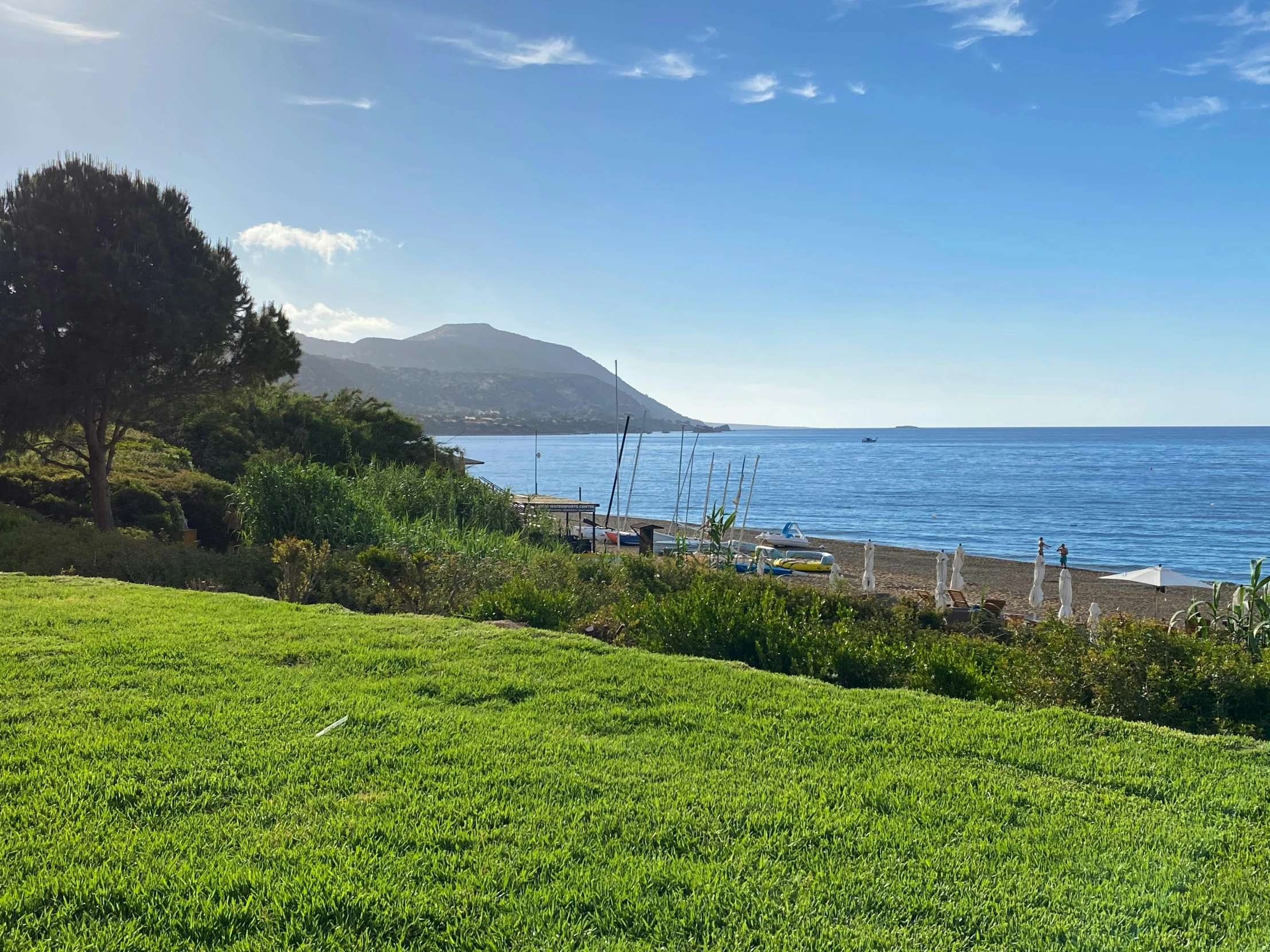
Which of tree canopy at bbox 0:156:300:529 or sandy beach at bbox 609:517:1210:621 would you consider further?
sandy beach at bbox 609:517:1210:621

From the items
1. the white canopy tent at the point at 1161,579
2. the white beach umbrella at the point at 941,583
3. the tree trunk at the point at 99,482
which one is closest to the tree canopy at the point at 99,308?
the tree trunk at the point at 99,482

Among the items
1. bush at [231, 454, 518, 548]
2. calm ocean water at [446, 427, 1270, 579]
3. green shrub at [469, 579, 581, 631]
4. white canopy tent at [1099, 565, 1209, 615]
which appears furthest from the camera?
calm ocean water at [446, 427, 1270, 579]

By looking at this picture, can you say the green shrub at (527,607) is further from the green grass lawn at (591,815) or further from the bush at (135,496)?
the bush at (135,496)

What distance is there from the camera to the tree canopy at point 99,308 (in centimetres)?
1424

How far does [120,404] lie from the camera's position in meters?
15.5

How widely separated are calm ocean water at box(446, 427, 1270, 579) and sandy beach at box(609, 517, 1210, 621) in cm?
538

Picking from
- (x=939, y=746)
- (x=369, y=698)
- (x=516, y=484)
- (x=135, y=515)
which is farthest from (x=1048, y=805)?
(x=516, y=484)

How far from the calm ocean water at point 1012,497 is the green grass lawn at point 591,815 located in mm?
19155

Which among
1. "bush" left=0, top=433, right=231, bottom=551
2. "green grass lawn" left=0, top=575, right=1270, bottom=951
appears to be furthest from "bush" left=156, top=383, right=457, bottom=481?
"green grass lawn" left=0, top=575, right=1270, bottom=951

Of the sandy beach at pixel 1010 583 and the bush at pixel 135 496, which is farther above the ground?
the bush at pixel 135 496

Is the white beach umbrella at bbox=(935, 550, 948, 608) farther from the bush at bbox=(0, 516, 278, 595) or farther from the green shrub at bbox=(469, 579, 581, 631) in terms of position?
the bush at bbox=(0, 516, 278, 595)

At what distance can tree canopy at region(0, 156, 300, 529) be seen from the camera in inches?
561

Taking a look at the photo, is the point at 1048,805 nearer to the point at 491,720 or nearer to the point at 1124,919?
the point at 1124,919

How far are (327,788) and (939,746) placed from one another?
10.1ft
